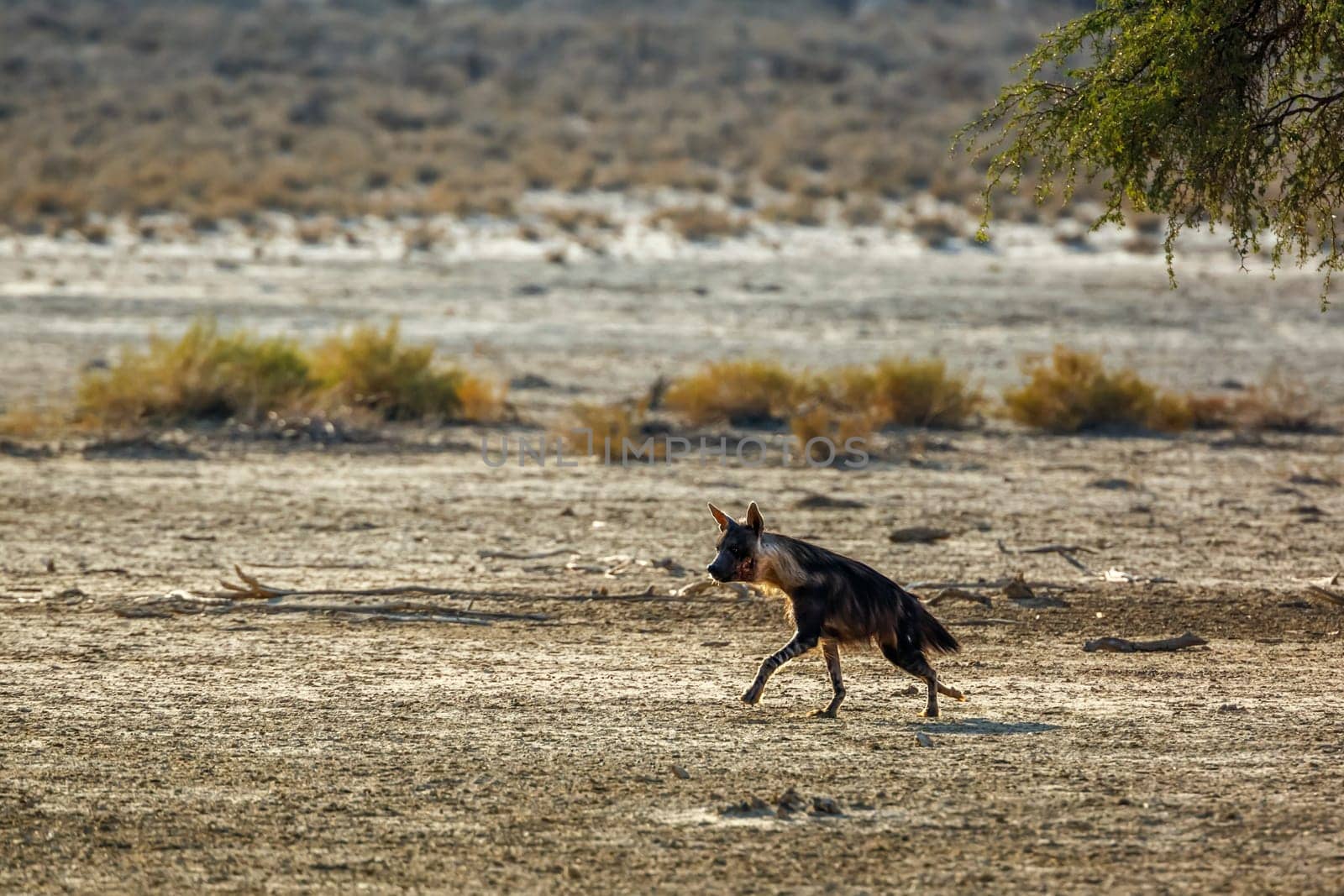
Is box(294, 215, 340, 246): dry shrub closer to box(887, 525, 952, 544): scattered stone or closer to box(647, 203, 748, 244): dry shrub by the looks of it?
box(647, 203, 748, 244): dry shrub

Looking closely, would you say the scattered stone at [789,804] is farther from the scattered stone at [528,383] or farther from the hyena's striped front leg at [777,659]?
the scattered stone at [528,383]

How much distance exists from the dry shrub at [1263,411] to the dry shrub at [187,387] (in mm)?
9471

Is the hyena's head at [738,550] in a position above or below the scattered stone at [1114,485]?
above

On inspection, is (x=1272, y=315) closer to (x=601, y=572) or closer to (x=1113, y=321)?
(x=1113, y=321)

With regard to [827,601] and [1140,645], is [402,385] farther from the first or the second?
[827,601]

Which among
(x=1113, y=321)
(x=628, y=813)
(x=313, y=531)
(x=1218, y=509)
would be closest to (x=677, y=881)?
(x=628, y=813)

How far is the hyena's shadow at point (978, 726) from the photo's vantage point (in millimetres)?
7773

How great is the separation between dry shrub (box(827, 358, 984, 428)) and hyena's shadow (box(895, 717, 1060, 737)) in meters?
10.5

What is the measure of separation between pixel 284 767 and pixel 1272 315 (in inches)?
877

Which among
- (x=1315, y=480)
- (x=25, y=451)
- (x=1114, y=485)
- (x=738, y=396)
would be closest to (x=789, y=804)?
(x=1114, y=485)

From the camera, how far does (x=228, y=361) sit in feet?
60.6

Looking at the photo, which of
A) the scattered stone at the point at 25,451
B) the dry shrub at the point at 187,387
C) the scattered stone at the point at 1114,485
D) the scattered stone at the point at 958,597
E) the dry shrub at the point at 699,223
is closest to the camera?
the scattered stone at the point at 958,597

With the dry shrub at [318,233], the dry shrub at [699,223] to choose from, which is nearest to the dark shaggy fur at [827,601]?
the dry shrub at [699,223]

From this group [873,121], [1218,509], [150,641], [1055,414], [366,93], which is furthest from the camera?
[366,93]
